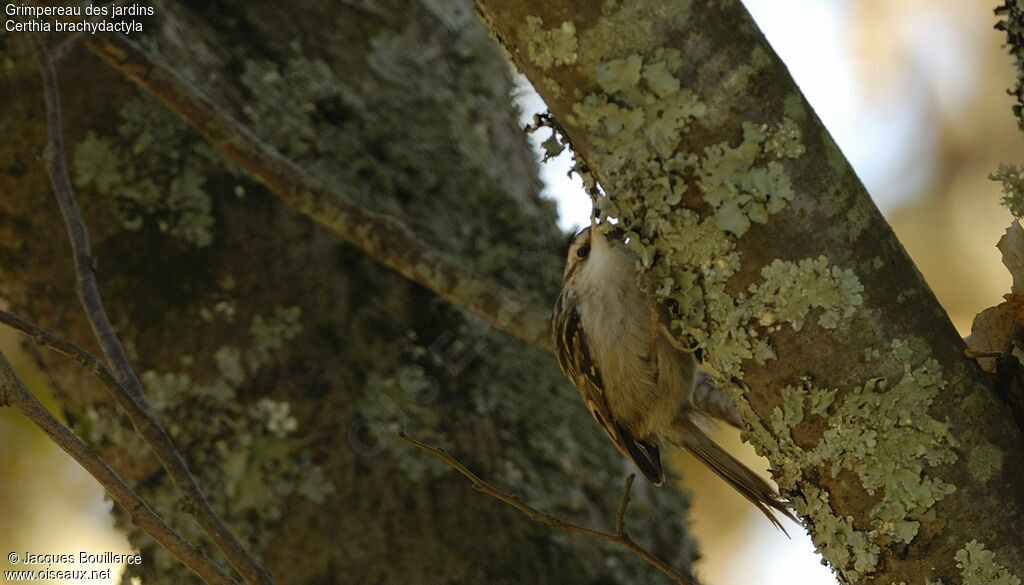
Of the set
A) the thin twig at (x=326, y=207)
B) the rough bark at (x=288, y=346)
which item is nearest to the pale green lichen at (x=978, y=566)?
the rough bark at (x=288, y=346)

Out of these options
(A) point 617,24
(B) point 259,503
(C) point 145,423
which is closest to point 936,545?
(A) point 617,24

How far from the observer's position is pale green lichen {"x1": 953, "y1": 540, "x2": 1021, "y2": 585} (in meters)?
1.27

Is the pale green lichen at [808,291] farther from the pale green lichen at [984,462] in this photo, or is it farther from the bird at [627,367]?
the bird at [627,367]

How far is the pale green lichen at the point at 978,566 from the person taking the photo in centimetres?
127

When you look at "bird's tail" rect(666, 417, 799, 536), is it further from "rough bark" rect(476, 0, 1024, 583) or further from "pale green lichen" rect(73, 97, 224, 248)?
"pale green lichen" rect(73, 97, 224, 248)

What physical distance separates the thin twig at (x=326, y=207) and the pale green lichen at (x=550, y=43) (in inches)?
47.7

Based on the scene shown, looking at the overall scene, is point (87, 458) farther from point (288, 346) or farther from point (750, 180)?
point (288, 346)

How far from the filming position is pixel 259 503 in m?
2.37

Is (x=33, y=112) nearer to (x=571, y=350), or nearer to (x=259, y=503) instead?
(x=259, y=503)

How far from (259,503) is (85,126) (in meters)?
1.11

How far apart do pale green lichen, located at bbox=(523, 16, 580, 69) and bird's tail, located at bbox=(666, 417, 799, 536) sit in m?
1.45

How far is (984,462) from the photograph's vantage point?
1.31 m

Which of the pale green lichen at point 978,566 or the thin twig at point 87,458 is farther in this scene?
the thin twig at point 87,458

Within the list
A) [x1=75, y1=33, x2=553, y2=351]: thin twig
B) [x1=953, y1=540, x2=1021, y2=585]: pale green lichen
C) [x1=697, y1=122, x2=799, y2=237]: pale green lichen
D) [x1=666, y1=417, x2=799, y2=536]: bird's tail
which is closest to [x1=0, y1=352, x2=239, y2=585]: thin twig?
[x1=697, y1=122, x2=799, y2=237]: pale green lichen
